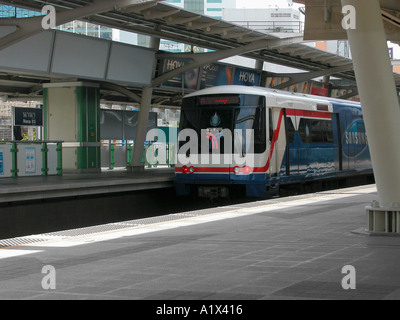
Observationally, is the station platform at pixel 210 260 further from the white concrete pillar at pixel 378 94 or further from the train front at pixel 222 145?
the train front at pixel 222 145

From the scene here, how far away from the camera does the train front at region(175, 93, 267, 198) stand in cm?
1911

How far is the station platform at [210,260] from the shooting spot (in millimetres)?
6176

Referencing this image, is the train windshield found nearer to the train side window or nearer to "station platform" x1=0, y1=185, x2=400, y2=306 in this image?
the train side window

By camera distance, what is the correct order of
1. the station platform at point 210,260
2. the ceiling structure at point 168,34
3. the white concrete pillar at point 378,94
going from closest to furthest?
the station platform at point 210,260, the white concrete pillar at point 378,94, the ceiling structure at point 168,34

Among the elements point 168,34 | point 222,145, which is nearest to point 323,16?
point 222,145

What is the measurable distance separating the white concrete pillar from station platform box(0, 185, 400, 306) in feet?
3.03

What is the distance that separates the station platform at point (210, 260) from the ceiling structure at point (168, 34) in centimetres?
858

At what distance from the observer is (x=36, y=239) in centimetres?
1047

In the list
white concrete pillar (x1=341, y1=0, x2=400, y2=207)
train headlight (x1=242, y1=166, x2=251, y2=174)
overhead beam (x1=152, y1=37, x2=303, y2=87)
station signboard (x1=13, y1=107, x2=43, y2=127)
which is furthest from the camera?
overhead beam (x1=152, y1=37, x2=303, y2=87)

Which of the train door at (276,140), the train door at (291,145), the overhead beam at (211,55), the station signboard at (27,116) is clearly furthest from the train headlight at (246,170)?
the station signboard at (27,116)

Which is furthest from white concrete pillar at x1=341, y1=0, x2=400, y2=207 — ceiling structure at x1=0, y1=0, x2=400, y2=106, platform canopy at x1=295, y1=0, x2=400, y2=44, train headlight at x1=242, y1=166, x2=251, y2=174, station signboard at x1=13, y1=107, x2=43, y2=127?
station signboard at x1=13, y1=107, x2=43, y2=127

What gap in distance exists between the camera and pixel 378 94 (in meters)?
9.95

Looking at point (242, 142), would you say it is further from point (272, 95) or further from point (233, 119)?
point (272, 95)

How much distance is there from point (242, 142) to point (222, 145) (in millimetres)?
590
